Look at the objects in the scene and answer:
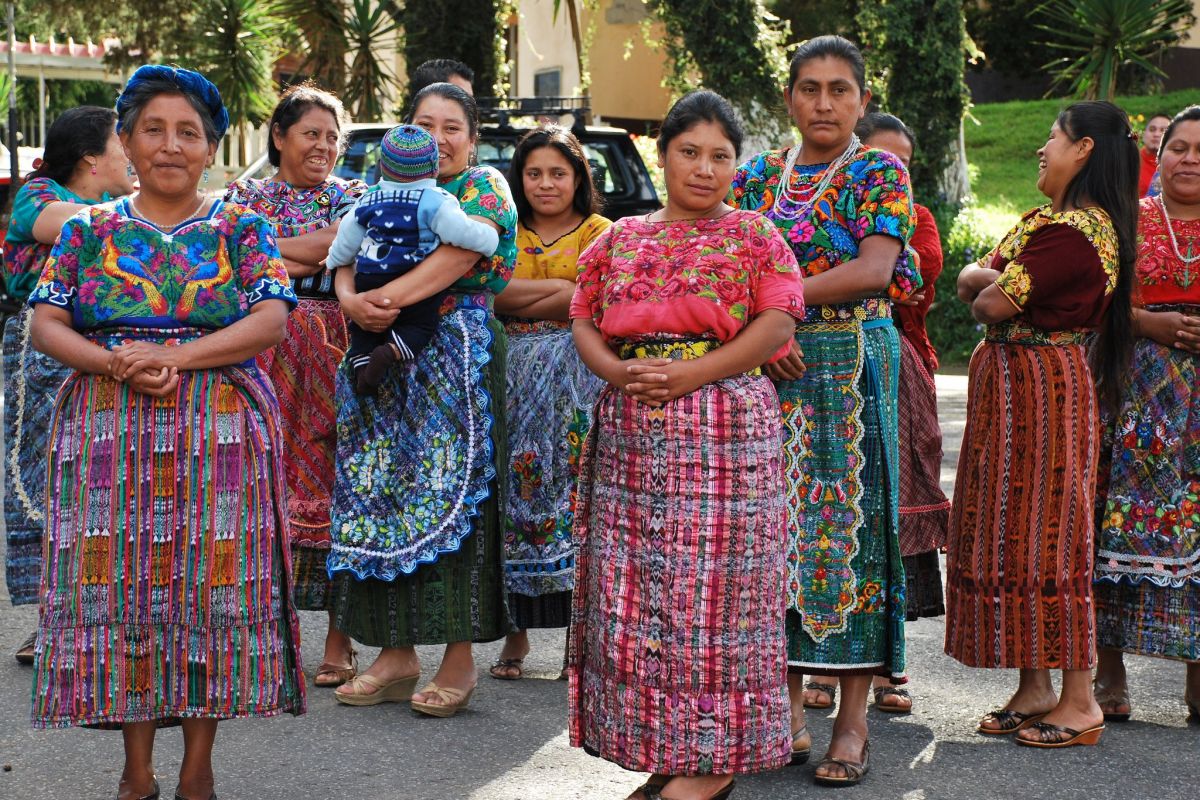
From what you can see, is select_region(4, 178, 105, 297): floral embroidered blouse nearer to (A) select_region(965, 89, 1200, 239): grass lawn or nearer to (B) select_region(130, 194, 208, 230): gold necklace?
(B) select_region(130, 194, 208, 230): gold necklace

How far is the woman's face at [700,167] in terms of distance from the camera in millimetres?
4246

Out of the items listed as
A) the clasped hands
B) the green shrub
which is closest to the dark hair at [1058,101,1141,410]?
the clasped hands

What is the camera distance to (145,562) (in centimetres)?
404

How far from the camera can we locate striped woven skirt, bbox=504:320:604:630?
5.80 m

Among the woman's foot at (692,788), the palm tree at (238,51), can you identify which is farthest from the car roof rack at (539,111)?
the palm tree at (238,51)

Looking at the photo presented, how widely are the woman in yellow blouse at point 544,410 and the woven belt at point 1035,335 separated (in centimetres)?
152

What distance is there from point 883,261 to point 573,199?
5.47 ft

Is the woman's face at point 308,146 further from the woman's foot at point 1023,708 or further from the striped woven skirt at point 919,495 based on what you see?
the woman's foot at point 1023,708

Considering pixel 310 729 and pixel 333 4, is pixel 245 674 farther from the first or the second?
pixel 333 4

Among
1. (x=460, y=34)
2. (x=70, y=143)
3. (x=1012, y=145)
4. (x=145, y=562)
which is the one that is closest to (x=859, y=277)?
(x=145, y=562)

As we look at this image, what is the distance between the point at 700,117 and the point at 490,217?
122 centimetres

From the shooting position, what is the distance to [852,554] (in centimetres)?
468

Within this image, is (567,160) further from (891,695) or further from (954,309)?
(954,309)

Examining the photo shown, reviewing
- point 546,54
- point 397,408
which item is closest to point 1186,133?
point 397,408
